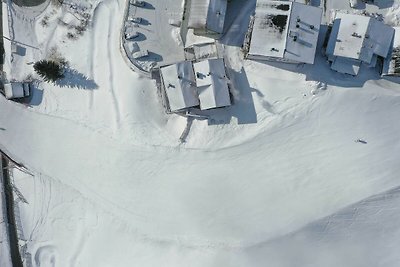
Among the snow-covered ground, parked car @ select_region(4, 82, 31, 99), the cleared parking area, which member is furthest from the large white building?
the snow-covered ground

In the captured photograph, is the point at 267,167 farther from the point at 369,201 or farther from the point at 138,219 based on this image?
the point at 138,219

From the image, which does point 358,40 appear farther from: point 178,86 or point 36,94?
point 36,94

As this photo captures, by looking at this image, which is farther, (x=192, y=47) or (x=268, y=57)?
(x=192, y=47)

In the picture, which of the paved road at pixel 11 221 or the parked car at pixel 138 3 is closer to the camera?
the parked car at pixel 138 3

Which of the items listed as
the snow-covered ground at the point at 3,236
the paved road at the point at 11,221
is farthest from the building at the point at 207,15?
the snow-covered ground at the point at 3,236

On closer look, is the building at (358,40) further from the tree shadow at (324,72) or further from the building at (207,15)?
the building at (207,15)

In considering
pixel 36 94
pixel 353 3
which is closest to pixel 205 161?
pixel 36 94

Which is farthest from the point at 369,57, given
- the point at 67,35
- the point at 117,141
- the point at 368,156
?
the point at 67,35
